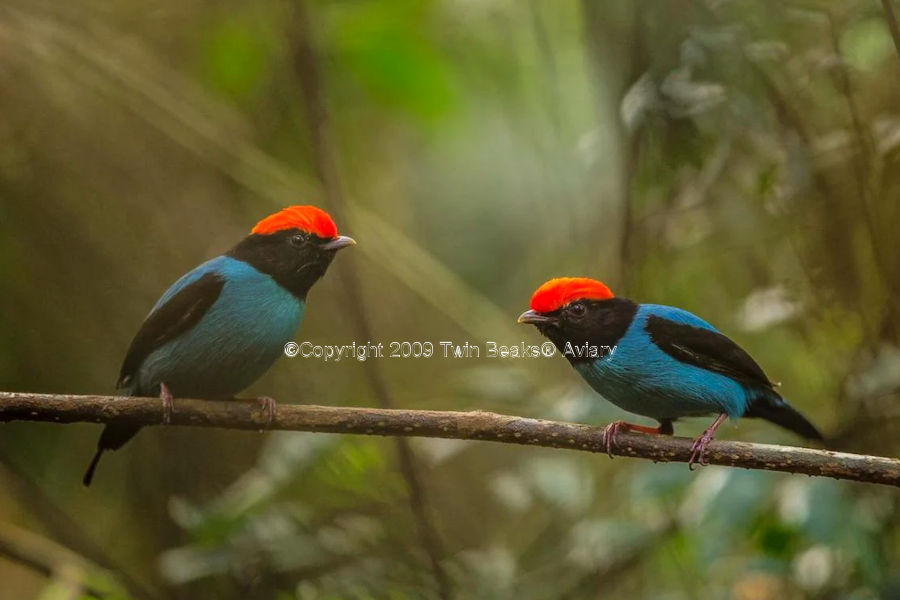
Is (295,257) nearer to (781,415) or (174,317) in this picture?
(174,317)

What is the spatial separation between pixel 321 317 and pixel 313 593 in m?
1.12

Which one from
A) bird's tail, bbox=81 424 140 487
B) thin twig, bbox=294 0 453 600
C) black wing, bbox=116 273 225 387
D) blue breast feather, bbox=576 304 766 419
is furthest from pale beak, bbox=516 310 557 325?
bird's tail, bbox=81 424 140 487

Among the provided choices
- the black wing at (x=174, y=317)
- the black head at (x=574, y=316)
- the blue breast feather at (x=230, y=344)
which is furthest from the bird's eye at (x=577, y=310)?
the black wing at (x=174, y=317)

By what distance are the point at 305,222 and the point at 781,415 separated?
1.53m

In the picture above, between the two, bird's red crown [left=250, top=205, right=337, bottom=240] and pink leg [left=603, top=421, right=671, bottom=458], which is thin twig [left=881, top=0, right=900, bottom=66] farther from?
bird's red crown [left=250, top=205, right=337, bottom=240]

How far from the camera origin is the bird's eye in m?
2.62

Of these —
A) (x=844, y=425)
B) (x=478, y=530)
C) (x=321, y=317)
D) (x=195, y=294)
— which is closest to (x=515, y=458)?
(x=478, y=530)

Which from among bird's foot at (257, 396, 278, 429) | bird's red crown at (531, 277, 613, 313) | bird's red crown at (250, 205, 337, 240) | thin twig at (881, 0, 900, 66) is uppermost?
thin twig at (881, 0, 900, 66)

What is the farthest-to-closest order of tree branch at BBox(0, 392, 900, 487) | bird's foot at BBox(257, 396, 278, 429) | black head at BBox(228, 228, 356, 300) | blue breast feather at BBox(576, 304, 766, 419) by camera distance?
1. black head at BBox(228, 228, 356, 300)
2. blue breast feather at BBox(576, 304, 766, 419)
3. bird's foot at BBox(257, 396, 278, 429)
4. tree branch at BBox(0, 392, 900, 487)

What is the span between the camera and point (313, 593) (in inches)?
127

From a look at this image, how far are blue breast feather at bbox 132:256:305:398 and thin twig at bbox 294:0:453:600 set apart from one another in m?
0.38

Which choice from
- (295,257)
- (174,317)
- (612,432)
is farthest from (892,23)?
(174,317)

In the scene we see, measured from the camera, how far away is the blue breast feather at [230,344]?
8.85ft

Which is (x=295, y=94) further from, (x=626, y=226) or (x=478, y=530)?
(x=478, y=530)
